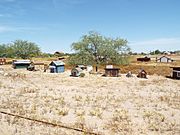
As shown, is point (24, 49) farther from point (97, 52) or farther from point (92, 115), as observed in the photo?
point (92, 115)

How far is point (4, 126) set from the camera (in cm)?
1294

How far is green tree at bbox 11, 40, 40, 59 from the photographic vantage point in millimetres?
83250

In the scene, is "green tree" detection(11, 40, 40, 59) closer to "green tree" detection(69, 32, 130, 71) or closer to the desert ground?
"green tree" detection(69, 32, 130, 71)

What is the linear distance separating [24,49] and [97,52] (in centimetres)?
3709

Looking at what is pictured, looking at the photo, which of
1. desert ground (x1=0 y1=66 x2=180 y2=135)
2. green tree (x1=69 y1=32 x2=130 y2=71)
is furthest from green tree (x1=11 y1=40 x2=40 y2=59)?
desert ground (x1=0 y1=66 x2=180 y2=135)

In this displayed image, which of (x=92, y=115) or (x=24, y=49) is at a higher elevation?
(x=24, y=49)

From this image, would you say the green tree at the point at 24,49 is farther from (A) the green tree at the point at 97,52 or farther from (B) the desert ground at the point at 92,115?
(B) the desert ground at the point at 92,115

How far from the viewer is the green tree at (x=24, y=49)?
83.2m

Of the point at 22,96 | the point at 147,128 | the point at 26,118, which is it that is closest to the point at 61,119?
the point at 26,118

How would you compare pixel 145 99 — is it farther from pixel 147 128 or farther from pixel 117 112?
pixel 147 128

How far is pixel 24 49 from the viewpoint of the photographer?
8312cm

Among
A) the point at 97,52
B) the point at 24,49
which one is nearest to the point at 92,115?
the point at 97,52

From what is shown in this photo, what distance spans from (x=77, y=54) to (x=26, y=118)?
38.7 meters

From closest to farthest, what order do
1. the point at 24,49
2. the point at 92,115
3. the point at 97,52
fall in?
the point at 92,115 < the point at 97,52 < the point at 24,49
